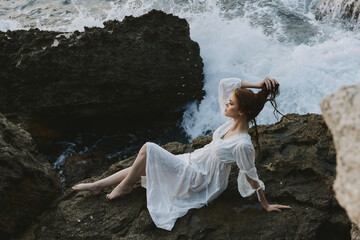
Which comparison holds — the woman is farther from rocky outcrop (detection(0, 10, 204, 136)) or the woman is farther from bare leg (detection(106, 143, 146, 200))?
rocky outcrop (detection(0, 10, 204, 136))

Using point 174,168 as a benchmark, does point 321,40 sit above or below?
below

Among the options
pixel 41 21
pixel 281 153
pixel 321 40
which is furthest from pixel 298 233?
pixel 41 21

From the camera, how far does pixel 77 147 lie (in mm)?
6652

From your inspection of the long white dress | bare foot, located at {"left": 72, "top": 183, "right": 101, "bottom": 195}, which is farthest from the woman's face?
bare foot, located at {"left": 72, "top": 183, "right": 101, "bottom": 195}

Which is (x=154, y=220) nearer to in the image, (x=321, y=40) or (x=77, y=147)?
(x=77, y=147)

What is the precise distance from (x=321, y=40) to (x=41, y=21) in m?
8.07

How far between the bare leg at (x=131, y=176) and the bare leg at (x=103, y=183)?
130 mm

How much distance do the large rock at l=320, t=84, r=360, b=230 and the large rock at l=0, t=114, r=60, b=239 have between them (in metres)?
3.51

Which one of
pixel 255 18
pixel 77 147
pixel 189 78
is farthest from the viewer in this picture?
pixel 255 18

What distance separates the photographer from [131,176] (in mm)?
4227

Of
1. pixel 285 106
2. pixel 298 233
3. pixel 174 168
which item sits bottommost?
pixel 285 106

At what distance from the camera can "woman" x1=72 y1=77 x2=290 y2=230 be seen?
3895 mm

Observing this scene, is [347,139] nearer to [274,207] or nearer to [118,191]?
[274,207]

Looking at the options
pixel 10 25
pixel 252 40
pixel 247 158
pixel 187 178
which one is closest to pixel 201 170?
pixel 187 178
